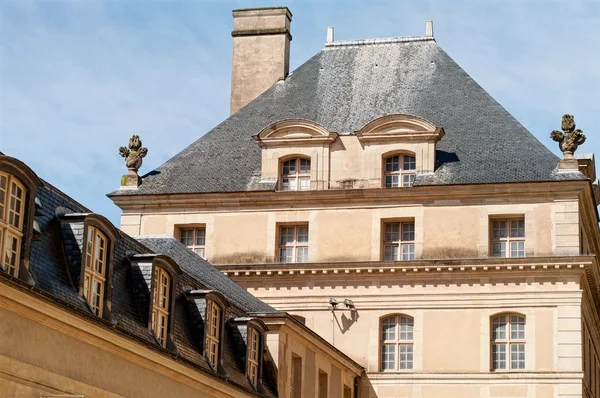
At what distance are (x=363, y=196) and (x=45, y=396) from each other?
23.7 m

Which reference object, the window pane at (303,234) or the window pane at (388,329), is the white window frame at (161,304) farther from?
the window pane at (303,234)

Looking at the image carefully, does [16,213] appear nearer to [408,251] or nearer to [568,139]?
[408,251]

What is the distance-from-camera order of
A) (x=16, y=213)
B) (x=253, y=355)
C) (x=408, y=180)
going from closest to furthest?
(x=16, y=213)
(x=253, y=355)
(x=408, y=180)

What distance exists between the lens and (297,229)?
1608 inches

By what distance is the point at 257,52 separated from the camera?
152 feet

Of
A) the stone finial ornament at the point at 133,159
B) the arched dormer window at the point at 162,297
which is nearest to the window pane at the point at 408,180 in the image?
the stone finial ornament at the point at 133,159

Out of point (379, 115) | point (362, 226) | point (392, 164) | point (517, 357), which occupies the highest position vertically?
point (379, 115)

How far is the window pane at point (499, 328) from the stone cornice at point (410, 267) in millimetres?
1482

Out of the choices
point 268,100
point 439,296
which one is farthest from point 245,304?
point 268,100

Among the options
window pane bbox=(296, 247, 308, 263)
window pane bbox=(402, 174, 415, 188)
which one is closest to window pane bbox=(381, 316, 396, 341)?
window pane bbox=(296, 247, 308, 263)

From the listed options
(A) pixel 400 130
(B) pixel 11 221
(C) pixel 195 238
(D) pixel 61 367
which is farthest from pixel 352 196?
(B) pixel 11 221

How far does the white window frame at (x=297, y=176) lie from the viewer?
135 feet

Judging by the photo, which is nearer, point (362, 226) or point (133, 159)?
point (362, 226)

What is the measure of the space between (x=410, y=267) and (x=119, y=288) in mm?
18939
